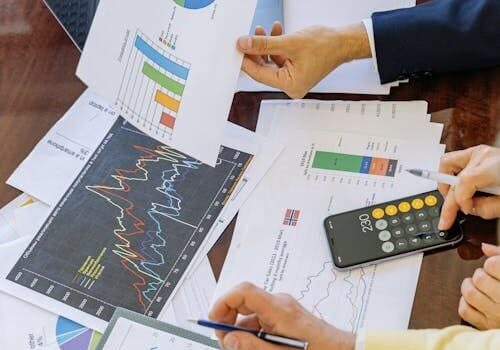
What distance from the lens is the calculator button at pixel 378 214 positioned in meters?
0.91

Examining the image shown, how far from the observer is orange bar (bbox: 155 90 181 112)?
89cm

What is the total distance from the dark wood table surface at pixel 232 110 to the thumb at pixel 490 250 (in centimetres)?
2

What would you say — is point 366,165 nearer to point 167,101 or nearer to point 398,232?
point 398,232

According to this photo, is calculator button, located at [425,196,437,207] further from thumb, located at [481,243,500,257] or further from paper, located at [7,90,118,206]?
paper, located at [7,90,118,206]

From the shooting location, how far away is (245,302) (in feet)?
2.67

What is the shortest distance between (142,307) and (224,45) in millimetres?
323

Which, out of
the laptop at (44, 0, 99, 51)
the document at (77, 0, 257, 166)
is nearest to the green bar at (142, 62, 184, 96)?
the document at (77, 0, 257, 166)

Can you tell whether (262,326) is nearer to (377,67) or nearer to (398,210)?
(398,210)

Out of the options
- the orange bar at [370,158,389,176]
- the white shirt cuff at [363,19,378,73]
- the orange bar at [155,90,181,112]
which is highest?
the orange bar at [155,90,181,112]

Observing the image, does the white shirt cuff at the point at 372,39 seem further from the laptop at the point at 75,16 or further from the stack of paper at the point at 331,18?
the laptop at the point at 75,16

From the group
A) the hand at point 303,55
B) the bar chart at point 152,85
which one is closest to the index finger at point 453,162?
the hand at point 303,55

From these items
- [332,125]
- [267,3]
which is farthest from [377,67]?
[267,3]

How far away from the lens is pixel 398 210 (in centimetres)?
91

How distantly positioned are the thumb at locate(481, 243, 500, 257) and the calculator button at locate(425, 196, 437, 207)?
0.08 m
